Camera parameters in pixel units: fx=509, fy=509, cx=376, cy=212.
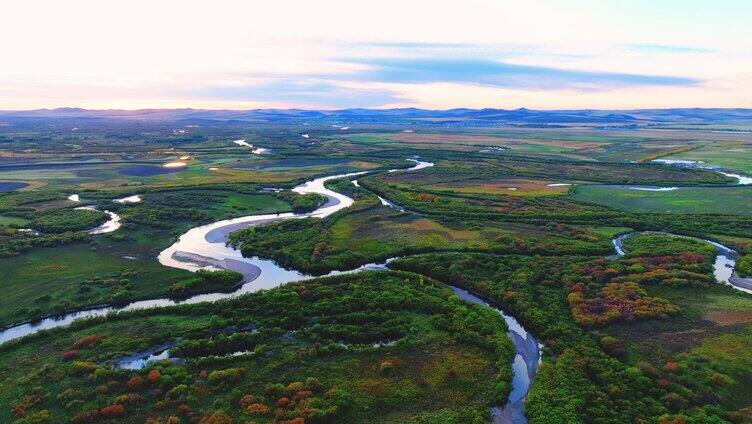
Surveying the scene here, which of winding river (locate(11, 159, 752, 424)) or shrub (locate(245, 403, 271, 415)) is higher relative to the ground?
winding river (locate(11, 159, 752, 424))

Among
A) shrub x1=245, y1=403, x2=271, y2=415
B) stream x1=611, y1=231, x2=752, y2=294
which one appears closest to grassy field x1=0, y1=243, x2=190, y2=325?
shrub x1=245, y1=403, x2=271, y2=415

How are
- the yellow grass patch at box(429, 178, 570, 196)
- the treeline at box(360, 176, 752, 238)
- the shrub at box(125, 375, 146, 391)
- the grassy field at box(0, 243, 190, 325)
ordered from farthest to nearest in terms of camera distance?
the yellow grass patch at box(429, 178, 570, 196)
the treeline at box(360, 176, 752, 238)
the grassy field at box(0, 243, 190, 325)
the shrub at box(125, 375, 146, 391)

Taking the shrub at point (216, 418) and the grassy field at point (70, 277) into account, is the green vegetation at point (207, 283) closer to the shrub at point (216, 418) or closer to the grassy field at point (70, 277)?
the grassy field at point (70, 277)

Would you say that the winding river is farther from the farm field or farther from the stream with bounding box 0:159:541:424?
the farm field

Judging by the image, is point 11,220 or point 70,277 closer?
point 70,277

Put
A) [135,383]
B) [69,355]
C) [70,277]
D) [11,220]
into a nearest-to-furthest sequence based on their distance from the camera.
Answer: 1. [135,383]
2. [69,355]
3. [70,277]
4. [11,220]

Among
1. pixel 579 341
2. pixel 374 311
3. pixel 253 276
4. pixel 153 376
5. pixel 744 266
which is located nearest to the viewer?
pixel 153 376

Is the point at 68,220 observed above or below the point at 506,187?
below

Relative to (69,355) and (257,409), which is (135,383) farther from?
(257,409)

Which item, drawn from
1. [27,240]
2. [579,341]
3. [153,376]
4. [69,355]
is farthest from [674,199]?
[27,240]
